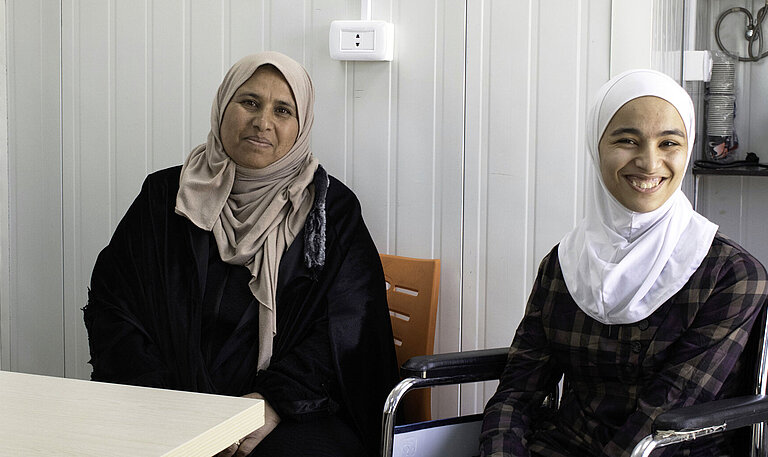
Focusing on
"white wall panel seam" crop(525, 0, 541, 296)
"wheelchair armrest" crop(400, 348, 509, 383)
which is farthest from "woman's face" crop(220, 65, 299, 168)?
"wheelchair armrest" crop(400, 348, 509, 383)

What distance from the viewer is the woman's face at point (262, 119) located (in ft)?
7.57

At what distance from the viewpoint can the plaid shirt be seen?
1.60 meters

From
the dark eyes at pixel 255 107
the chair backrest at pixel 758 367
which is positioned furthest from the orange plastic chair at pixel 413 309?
the chair backrest at pixel 758 367

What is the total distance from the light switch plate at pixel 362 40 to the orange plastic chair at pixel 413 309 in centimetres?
61

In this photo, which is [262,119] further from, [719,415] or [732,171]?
[719,415]

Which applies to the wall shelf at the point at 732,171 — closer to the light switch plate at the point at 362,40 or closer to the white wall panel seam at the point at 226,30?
the light switch plate at the point at 362,40

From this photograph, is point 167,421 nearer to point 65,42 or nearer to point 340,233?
point 340,233

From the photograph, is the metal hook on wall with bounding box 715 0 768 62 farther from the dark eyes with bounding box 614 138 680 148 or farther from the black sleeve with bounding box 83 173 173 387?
the black sleeve with bounding box 83 173 173 387

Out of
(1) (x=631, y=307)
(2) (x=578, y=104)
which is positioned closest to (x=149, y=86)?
(2) (x=578, y=104)

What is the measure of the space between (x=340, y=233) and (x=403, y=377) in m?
0.55

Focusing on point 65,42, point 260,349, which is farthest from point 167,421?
point 65,42

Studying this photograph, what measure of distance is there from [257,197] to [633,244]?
1.04 meters

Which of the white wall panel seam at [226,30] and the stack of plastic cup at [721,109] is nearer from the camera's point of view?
the stack of plastic cup at [721,109]

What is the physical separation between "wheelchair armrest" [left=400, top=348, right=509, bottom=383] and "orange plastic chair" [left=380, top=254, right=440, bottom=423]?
0.41 meters
